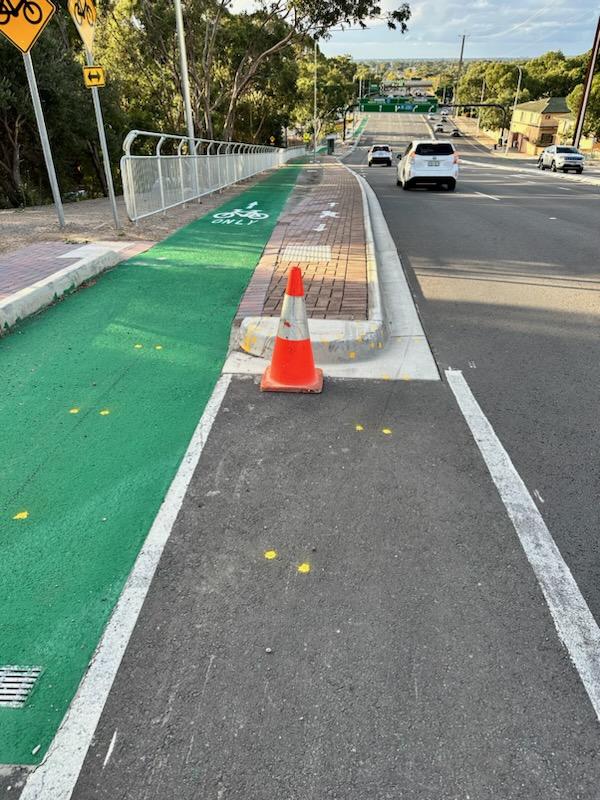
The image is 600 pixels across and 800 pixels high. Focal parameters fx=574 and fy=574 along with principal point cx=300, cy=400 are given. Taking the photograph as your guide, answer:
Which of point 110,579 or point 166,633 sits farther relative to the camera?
point 110,579

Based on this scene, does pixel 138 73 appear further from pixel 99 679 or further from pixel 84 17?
pixel 99 679

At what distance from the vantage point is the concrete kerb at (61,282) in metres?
5.62

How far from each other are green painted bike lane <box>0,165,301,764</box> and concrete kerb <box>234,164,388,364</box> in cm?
31

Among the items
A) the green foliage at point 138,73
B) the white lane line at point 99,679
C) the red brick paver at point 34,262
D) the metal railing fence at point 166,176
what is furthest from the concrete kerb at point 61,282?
the green foliage at point 138,73

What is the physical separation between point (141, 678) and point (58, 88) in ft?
60.8

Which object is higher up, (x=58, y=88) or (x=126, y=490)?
(x=58, y=88)

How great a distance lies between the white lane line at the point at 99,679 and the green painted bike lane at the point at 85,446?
4 cm

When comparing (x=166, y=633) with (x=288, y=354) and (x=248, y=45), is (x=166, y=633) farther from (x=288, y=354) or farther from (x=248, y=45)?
(x=248, y=45)

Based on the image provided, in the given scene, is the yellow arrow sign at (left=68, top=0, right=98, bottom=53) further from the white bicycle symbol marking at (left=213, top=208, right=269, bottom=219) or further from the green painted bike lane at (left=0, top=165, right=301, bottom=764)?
the white bicycle symbol marking at (left=213, top=208, right=269, bottom=219)

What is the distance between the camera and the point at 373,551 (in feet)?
9.30

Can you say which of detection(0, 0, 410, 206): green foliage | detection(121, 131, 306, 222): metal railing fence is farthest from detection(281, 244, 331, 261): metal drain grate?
detection(0, 0, 410, 206): green foliage

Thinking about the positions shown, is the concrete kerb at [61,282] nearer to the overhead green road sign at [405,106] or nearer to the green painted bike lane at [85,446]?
the green painted bike lane at [85,446]

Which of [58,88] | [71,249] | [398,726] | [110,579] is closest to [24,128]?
[58,88]

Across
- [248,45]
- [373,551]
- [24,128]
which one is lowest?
[373,551]
